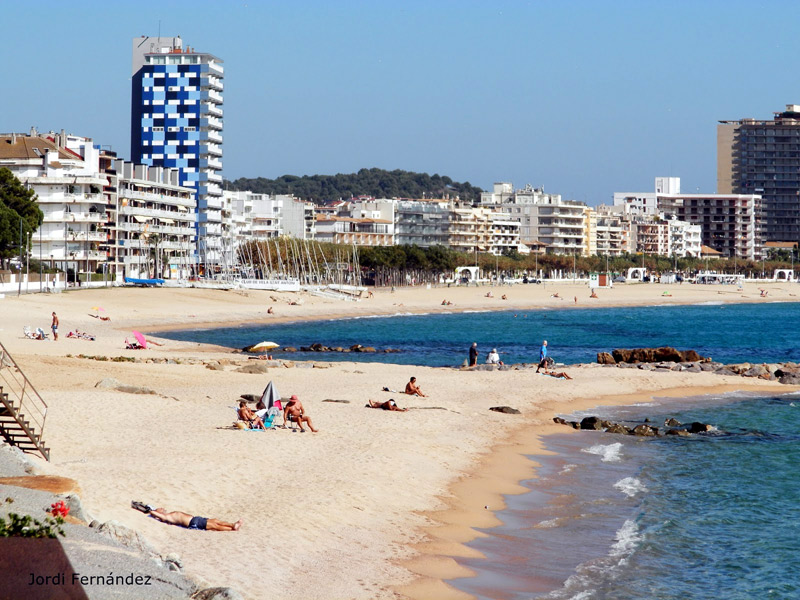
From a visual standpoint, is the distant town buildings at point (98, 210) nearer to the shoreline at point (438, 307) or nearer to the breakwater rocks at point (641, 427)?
the shoreline at point (438, 307)

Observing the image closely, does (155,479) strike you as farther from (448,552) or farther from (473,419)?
(473,419)

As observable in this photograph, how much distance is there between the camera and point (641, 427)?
25.9 metres

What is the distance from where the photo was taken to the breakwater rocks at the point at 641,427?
2573 cm

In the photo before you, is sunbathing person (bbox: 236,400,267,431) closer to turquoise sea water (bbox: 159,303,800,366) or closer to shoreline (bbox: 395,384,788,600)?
shoreline (bbox: 395,384,788,600)

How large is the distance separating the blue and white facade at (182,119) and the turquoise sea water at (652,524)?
107m

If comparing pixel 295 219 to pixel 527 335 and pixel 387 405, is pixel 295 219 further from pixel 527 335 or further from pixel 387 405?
pixel 387 405

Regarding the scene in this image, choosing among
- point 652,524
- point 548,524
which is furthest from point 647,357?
point 548,524

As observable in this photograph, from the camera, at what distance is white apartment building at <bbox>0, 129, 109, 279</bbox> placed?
89.5 metres

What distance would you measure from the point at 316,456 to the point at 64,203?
252 feet

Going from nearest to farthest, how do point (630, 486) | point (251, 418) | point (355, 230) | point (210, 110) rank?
point (630, 486)
point (251, 418)
point (210, 110)
point (355, 230)

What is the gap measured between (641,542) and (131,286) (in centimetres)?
7288

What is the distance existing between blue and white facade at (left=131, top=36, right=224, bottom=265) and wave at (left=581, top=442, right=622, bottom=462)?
105745 mm

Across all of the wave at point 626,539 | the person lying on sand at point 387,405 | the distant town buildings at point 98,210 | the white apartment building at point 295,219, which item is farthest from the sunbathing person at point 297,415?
the white apartment building at point 295,219

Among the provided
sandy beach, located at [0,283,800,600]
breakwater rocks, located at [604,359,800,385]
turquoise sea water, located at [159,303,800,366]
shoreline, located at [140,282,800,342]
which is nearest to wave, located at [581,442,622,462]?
sandy beach, located at [0,283,800,600]
